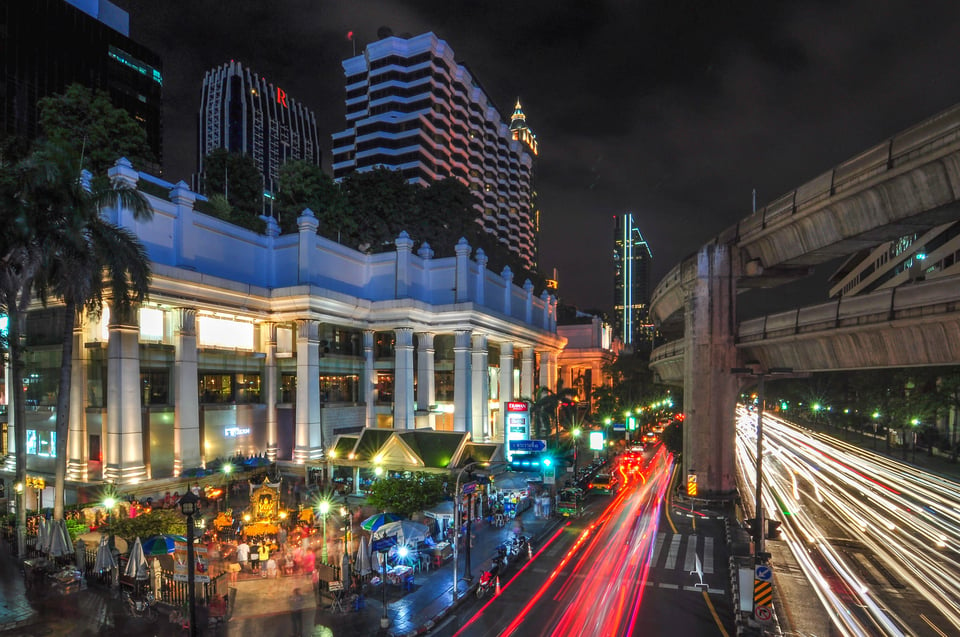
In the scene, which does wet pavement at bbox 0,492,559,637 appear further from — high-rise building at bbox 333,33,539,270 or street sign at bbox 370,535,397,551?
high-rise building at bbox 333,33,539,270

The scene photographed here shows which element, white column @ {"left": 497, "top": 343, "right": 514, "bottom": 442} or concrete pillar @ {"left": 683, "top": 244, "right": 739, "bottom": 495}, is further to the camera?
white column @ {"left": 497, "top": 343, "right": 514, "bottom": 442}

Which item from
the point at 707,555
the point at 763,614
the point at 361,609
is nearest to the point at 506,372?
the point at 707,555

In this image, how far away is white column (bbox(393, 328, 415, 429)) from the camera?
5097 centimetres

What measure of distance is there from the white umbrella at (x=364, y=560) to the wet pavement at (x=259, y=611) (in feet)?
3.55

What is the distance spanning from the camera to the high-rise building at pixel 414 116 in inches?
4983

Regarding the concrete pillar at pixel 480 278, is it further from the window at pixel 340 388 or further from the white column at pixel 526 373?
the white column at pixel 526 373

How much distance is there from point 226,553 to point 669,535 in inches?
860

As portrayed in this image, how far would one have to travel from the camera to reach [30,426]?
127 feet

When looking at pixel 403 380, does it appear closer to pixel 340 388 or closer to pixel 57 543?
pixel 340 388

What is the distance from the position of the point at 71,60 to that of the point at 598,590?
364ft

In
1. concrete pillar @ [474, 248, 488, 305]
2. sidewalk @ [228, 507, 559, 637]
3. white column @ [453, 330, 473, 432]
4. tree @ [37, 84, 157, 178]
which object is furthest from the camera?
concrete pillar @ [474, 248, 488, 305]

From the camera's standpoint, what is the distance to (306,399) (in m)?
43.7

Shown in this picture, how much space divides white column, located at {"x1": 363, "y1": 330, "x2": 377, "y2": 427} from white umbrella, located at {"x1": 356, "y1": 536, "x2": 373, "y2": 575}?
31794 millimetres

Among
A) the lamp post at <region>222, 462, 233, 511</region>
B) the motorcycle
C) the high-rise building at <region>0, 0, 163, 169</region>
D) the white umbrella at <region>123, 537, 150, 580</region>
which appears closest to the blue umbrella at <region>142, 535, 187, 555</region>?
the white umbrella at <region>123, 537, 150, 580</region>
